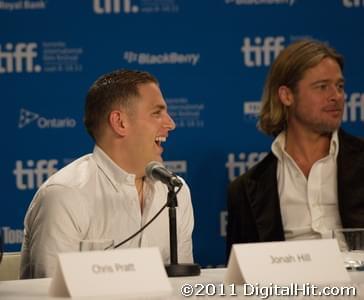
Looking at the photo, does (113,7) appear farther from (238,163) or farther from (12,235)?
(12,235)

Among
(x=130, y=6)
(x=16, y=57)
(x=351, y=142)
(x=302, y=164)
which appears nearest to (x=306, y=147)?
(x=302, y=164)

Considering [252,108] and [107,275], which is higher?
[252,108]

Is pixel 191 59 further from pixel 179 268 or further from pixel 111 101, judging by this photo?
pixel 179 268

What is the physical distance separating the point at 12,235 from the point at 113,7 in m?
1.32

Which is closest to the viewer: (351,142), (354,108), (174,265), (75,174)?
(174,265)

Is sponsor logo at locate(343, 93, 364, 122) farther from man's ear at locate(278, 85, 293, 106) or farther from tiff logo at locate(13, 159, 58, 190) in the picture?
tiff logo at locate(13, 159, 58, 190)

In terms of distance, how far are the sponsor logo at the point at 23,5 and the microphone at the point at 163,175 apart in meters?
2.04

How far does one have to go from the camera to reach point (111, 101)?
383cm

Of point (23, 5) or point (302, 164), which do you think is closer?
point (302, 164)

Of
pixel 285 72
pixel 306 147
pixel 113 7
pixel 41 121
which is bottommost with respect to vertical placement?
pixel 306 147

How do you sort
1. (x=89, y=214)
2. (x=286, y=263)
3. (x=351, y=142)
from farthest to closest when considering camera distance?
(x=351, y=142) → (x=89, y=214) → (x=286, y=263)

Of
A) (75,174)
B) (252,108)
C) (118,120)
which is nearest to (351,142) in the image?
(252,108)

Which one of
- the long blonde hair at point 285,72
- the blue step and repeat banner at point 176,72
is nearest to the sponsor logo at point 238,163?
the blue step and repeat banner at point 176,72

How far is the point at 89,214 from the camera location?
3475 mm
